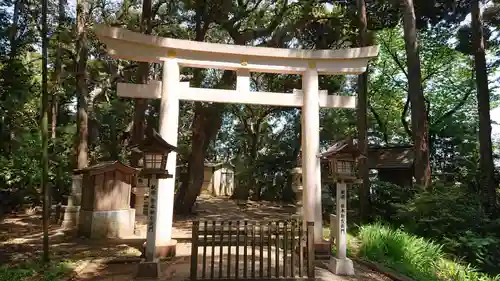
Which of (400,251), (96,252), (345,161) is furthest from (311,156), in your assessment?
(96,252)

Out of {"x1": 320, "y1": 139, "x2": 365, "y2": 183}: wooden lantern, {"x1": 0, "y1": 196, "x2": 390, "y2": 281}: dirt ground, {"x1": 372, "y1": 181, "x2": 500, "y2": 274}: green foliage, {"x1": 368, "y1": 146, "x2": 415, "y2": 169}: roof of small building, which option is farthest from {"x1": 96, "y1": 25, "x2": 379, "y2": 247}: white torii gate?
{"x1": 368, "y1": 146, "x2": 415, "y2": 169}: roof of small building

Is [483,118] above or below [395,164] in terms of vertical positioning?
above

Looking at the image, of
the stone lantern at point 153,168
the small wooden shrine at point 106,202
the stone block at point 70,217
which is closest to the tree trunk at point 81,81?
the stone block at point 70,217

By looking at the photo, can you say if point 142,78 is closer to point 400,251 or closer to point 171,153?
point 171,153

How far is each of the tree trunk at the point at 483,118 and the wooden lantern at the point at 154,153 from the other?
9584 mm

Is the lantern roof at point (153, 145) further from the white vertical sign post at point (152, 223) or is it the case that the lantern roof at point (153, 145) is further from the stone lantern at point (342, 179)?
the stone lantern at point (342, 179)

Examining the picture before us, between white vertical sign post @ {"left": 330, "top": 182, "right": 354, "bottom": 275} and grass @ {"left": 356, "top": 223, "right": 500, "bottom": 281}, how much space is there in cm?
135

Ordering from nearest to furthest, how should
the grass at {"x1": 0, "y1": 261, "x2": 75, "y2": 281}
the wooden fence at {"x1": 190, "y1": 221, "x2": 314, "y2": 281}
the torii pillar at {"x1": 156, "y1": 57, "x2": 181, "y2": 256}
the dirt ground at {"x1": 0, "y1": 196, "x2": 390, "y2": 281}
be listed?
the wooden fence at {"x1": 190, "y1": 221, "x2": 314, "y2": 281} < the grass at {"x1": 0, "y1": 261, "x2": 75, "y2": 281} < the dirt ground at {"x1": 0, "y1": 196, "x2": 390, "y2": 281} < the torii pillar at {"x1": 156, "y1": 57, "x2": 181, "y2": 256}

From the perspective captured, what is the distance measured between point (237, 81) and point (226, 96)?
1.66ft

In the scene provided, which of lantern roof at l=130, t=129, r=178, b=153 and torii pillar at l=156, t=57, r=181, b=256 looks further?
torii pillar at l=156, t=57, r=181, b=256

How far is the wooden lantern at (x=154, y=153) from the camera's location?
573cm

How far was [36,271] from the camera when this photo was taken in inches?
234

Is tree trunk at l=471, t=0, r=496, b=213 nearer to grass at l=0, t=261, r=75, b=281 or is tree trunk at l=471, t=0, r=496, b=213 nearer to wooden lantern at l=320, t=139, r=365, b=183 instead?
wooden lantern at l=320, t=139, r=365, b=183

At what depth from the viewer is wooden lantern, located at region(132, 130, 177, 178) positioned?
225 inches
